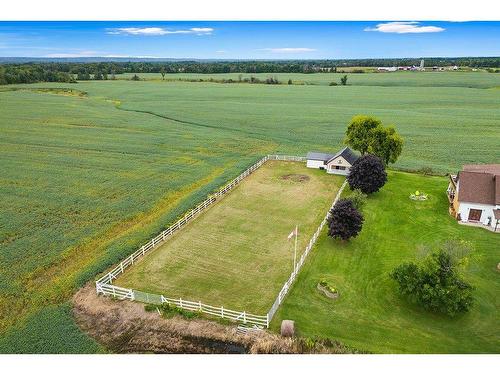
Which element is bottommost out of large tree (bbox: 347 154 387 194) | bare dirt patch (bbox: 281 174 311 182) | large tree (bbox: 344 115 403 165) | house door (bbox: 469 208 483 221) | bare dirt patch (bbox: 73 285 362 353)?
bare dirt patch (bbox: 73 285 362 353)

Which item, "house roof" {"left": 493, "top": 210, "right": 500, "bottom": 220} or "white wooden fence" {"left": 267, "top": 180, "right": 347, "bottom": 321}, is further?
"house roof" {"left": 493, "top": 210, "right": 500, "bottom": 220}

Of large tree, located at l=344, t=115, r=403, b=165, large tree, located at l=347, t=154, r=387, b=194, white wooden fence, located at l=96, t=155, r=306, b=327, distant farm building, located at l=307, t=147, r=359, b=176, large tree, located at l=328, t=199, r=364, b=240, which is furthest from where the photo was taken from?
distant farm building, located at l=307, t=147, r=359, b=176

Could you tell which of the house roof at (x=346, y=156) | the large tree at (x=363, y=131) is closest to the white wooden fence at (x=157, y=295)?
the house roof at (x=346, y=156)

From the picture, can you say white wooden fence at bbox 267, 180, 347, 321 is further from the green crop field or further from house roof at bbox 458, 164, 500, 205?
house roof at bbox 458, 164, 500, 205

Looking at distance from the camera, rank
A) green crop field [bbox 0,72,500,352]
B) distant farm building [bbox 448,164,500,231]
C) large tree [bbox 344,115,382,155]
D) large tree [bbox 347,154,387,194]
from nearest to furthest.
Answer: green crop field [bbox 0,72,500,352] < distant farm building [bbox 448,164,500,231] < large tree [bbox 347,154,387,194] < large tree [bbox 344,115,382,155]

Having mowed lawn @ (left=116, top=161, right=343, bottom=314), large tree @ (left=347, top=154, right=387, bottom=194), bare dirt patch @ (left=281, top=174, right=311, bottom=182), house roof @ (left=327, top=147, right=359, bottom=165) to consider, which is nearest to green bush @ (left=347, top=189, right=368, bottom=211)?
large tree @ (left=347, top=154, right=387, bottom=194)

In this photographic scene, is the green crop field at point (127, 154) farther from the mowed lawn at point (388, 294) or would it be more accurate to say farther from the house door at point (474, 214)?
the house door at point (474, 214)

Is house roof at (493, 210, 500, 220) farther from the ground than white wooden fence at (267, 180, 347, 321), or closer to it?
farther from the ground

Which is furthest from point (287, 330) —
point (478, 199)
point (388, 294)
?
point (478, 199)
